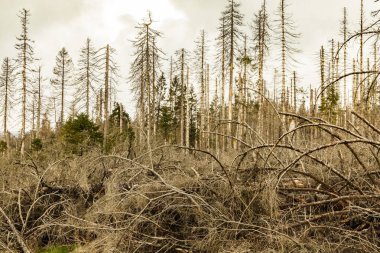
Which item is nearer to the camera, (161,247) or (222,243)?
(222,243)

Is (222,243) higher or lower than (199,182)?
lower

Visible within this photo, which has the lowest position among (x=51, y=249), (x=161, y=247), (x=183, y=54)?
(x=51, y=249)

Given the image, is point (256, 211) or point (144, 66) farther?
point (144, 66)

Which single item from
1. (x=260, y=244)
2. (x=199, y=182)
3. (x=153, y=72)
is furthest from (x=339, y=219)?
(x=153, y=72)

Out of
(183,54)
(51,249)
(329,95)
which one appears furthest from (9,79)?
(51,249)

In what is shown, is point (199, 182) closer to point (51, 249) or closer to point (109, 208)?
point (109, 208)

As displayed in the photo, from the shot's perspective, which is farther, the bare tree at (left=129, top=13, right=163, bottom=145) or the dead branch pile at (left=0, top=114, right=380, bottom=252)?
the bare tree at (left=129, top=13, right=163, bottom=145)

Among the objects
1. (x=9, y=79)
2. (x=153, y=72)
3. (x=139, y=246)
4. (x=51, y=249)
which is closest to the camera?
(x=139, y=246)

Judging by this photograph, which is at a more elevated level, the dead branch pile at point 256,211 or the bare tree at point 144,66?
the bare tree at point 144,66

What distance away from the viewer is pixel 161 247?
3646 mm

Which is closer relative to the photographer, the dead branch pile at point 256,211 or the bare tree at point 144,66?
the dead branch pile at point 256,211

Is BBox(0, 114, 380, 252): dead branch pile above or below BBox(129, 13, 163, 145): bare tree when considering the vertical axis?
below

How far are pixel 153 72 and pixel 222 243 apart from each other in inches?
812

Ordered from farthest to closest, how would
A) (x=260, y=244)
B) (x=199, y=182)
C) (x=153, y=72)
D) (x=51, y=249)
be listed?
(x=153, y=72)
(x=51, y=249)
(x=199, y=182)
(x=260, y=244)
